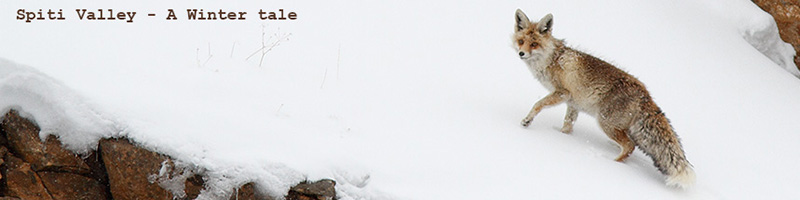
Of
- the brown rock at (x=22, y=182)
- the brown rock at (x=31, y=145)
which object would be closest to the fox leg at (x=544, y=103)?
the brown rock at (x=31, y=145)

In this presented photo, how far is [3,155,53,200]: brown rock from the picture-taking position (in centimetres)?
468

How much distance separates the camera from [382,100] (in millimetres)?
6027

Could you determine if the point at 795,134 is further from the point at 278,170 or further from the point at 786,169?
the point at 278,170

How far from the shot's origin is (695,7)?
35.6 ft

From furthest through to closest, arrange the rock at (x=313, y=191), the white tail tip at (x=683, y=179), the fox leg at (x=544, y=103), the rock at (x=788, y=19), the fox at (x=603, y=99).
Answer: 1. the rock at (x=788, y=19)
2. the fox leg at (x=544, y=103)
3. the fox at (x=603, y=99)
4. the white tail tip at (x=683, y=179)
5. the rock at (x=313, y=191)

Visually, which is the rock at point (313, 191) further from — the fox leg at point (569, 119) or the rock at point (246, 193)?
the fox leg at point (569, 119)

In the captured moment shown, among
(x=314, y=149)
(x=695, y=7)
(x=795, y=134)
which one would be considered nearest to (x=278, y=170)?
(x=314, y=149)

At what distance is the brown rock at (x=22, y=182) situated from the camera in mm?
4676

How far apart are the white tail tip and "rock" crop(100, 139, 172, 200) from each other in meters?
4.12

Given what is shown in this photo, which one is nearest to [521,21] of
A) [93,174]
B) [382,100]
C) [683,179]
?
[382,100]

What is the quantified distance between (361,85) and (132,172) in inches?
95.2

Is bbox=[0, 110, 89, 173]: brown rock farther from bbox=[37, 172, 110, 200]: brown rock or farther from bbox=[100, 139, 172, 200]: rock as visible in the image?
bbox=[100, 139, 172, 200]: rock

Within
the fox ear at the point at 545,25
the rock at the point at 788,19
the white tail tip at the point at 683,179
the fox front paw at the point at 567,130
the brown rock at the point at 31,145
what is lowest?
the rock at the point at 788,19

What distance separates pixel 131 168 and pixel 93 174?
15.0 inches
